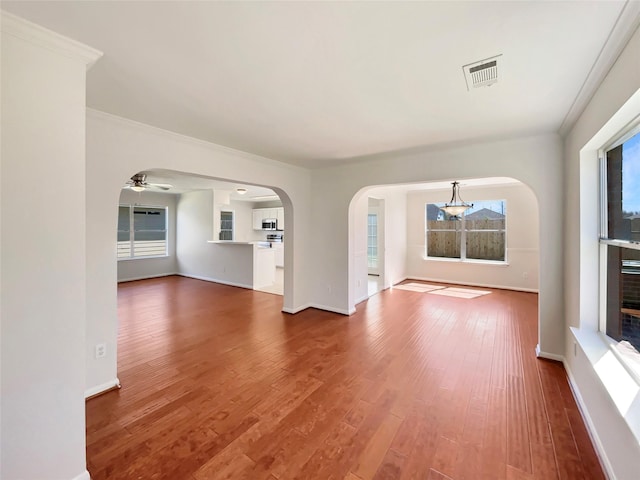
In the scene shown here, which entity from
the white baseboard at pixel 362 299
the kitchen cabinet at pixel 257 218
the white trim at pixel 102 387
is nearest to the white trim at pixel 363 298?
the white baseboard at pixel 362 299

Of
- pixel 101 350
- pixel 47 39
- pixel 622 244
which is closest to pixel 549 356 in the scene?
pixel 622 244

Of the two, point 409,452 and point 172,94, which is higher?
point 172,94

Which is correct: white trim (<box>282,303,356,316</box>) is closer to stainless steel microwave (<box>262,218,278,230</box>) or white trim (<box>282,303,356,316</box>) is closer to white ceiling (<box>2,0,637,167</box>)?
white ceiling (<box>2,0,637,167</box>)

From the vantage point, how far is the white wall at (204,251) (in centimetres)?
703

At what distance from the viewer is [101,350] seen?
8.29ft

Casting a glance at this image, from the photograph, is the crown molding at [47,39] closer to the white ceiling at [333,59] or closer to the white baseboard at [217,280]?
the white ceiling at [333,59]

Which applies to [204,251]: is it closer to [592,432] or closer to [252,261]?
[252,261]

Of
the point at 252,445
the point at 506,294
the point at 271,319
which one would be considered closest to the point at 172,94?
the point at 252,445

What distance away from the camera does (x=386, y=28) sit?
1.42 metres

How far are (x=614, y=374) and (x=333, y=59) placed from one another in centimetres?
270

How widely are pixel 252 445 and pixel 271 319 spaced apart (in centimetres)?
264

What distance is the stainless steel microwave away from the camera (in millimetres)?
9898

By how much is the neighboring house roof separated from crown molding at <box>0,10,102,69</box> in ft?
25.6

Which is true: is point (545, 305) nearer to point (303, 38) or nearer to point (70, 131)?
point (303, 38)
